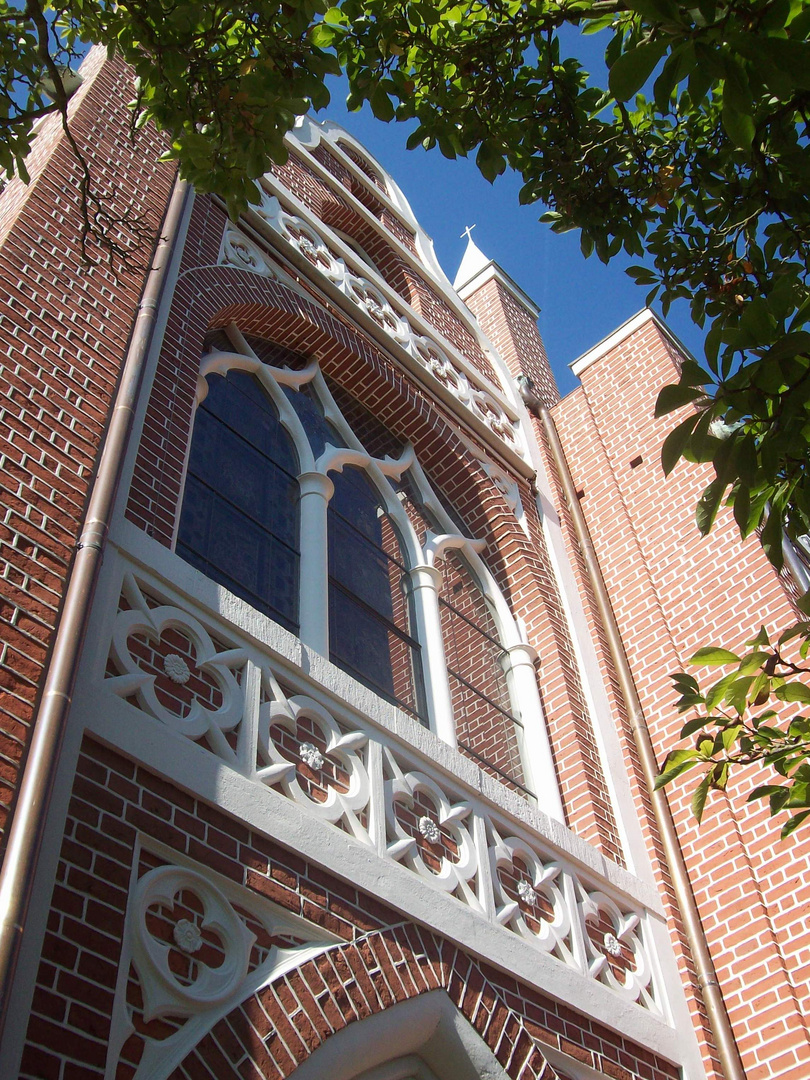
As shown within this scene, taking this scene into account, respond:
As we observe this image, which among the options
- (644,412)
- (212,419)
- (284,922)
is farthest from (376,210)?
(284,922)

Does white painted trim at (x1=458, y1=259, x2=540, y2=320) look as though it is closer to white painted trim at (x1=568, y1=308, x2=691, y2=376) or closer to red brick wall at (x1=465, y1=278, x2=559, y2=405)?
red brick wall at (x1=465, y1=278, x2=559, y2=405)

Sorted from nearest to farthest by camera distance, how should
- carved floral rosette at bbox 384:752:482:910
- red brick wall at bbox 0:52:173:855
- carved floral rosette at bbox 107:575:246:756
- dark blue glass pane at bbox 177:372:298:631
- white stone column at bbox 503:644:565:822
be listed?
red brick wall at bbox 0:52:173:855 < carved floral rosette at bbox 107:575:246:756 < carved floral rosette at bbox 384:752:482:910 < dark blue glass pane at bbox 177:372:298:631 < white stone column at bbox 503:644:565:822

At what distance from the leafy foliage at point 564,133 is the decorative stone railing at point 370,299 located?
3448mm

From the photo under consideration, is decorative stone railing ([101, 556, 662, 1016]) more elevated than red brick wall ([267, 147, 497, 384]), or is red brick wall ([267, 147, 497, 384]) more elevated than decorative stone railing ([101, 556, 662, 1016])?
red brick wall ([267, 147, 497, 384])

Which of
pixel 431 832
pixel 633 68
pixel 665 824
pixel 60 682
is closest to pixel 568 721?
pixel 665 824

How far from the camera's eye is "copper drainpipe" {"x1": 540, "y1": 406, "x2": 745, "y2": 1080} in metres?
6.15

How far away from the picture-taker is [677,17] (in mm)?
2693

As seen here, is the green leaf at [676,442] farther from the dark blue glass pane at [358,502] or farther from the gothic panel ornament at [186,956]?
the dark blue glass pane at [358,502]

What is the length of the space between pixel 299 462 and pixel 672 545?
3.56 metres

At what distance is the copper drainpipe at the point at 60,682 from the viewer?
305cm

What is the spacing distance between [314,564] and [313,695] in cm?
149

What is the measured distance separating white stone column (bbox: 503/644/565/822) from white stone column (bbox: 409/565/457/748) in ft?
2.49

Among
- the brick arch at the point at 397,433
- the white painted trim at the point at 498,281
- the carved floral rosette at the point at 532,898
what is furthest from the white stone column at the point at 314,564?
the white painted trim at the point at 498,281

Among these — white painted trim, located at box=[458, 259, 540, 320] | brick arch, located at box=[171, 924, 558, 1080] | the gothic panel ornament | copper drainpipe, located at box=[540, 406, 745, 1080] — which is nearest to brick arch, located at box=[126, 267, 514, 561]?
copper drainpipe, located at box=[540, 406, 745, 1080]
